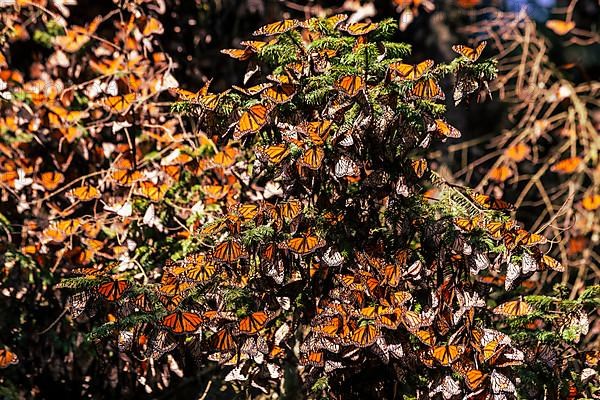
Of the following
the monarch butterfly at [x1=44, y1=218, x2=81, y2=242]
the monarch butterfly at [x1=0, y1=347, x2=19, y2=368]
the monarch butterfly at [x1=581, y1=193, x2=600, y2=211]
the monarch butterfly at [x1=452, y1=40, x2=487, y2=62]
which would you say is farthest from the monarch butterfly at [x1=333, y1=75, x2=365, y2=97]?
the monarch butterfly at [x1=581, y1=193, x2=600, y2=211]

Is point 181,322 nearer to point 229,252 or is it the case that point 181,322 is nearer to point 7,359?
point 229,252

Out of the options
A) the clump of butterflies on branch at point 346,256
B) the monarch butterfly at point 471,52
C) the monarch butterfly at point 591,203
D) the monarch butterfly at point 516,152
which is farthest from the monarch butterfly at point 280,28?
the monarch butterfly at point 591,203

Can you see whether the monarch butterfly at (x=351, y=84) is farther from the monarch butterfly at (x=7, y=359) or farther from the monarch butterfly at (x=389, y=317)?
the monarch butterfly at (x=7, y=359)

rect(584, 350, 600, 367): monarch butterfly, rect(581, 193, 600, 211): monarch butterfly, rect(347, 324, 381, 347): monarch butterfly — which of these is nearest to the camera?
rect(347, 324, 381, 347): monarch butterfly

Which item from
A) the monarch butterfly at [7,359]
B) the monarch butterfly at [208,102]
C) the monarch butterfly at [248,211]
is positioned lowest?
the monarch butterfly at [7,359]

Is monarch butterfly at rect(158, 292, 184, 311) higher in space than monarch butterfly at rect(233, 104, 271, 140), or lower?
lower

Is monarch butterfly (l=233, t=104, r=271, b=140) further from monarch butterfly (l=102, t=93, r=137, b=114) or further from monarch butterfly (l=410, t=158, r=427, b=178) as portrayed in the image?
monarch butterfly (l=102, t=93, r=137, b=114)

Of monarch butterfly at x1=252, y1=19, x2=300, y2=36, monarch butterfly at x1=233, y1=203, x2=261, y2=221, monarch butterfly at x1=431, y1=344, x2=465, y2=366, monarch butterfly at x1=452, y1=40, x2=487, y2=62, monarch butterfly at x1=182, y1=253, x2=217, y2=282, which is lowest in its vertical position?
monarch butterfly at x1=431, y1=344, x2=465, y2=366
